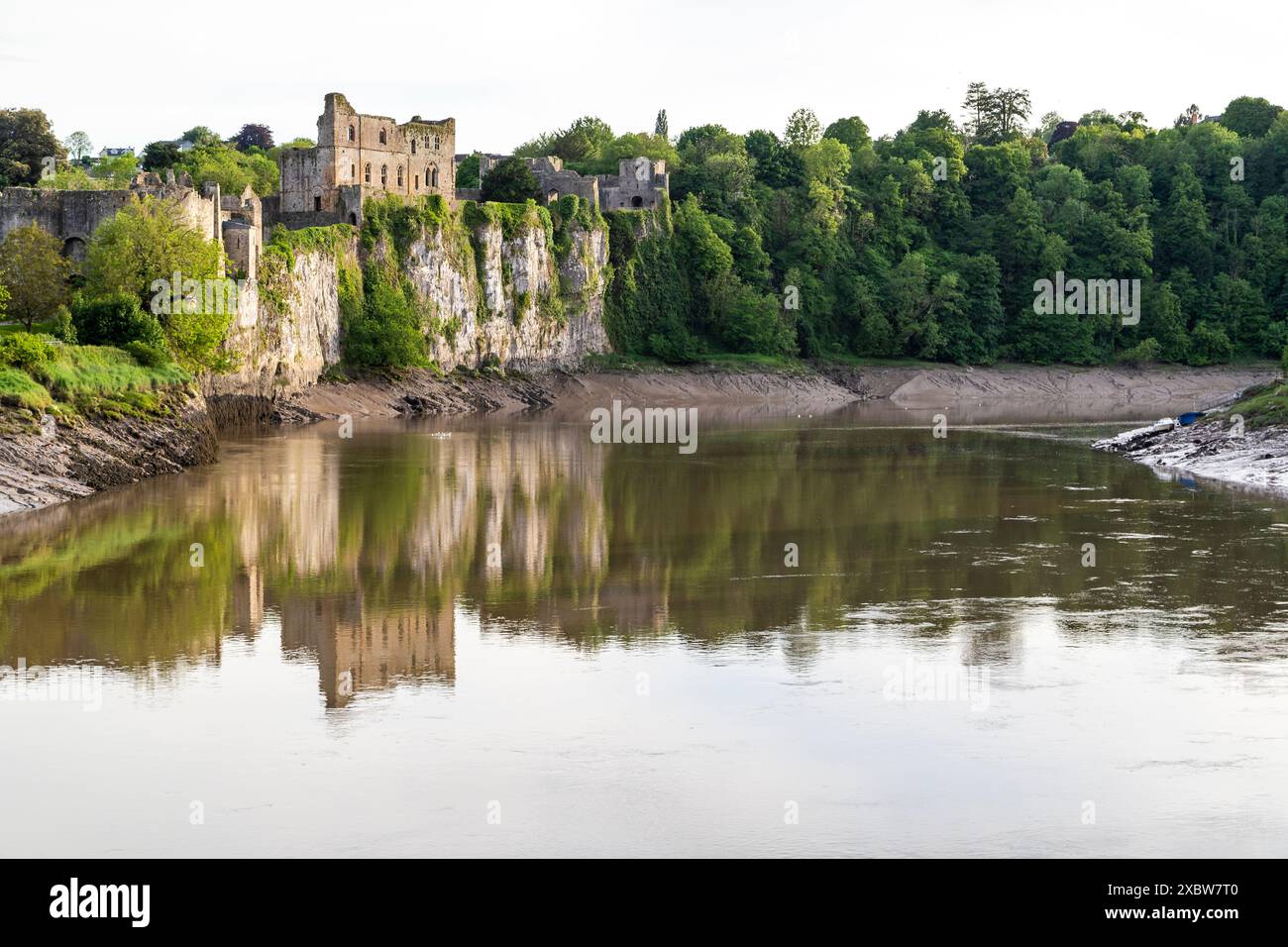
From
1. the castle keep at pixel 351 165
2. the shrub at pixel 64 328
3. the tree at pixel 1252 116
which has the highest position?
the tree at pixel 1252 116

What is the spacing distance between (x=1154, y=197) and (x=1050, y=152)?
74.5 ft

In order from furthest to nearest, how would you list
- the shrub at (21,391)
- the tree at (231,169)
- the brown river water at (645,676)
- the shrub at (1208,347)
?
the shrub at (1208,347), the tree at (231,169), the shrub at (21,391), the brown river water at (645,676)

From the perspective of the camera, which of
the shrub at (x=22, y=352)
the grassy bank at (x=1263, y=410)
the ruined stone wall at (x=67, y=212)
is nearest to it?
the shrub at (x=22, y=352)

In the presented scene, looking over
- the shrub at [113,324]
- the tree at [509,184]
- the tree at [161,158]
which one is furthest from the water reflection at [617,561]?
the tree at [161,158]

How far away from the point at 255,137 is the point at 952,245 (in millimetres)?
66189

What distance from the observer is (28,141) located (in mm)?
101438

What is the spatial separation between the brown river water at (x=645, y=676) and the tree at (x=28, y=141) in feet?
221

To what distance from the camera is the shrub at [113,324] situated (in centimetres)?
4981

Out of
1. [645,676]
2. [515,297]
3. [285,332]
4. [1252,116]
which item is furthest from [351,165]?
[1252,116]

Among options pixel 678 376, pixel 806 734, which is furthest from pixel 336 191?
pixel 806 734

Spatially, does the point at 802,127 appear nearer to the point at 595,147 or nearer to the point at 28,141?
the point at 595,147

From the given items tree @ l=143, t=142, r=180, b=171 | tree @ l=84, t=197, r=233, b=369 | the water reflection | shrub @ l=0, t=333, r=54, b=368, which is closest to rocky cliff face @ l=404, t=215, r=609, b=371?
tree @ l=143, t=142, r=180, b=171

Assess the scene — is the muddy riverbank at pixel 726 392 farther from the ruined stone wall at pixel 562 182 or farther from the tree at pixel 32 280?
the ruined stone wall at pixel 562 182
